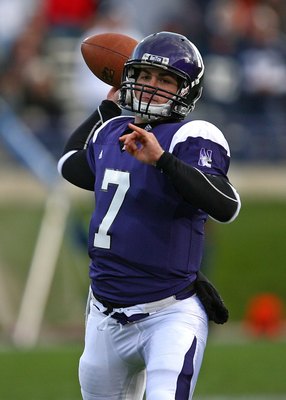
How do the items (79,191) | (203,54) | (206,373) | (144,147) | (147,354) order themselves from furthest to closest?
(203,54)
(79,191)
(206,373)
(147,354)
(144,147)

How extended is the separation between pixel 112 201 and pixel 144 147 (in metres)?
0.39

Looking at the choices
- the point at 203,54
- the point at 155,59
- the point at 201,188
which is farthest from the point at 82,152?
the point at 203,54

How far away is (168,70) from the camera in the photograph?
4551mm

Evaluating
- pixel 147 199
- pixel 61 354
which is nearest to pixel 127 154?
pixel 147 199

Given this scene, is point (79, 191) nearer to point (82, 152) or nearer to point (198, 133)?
point (82, 152)

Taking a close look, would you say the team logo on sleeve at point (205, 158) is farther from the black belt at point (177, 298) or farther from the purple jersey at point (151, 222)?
the black belt at point (177, 298)

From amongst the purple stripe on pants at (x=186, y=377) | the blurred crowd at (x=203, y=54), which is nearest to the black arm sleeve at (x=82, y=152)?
the purple stripe on pants at (x=186, y=377)

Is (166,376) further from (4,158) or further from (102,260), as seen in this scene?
(4,158)

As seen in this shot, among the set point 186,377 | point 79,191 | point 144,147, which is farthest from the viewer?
point 79,191

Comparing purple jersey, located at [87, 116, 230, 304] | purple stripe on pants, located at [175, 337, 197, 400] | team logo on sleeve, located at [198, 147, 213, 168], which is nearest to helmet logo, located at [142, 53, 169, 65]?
purple jersey, located at [87, 116, 230, 304]

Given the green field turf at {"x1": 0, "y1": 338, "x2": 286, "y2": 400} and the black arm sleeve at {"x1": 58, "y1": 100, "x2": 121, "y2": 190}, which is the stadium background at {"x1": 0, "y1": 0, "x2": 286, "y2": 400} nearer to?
the green field turf at {"x1": 0, "y1": 338, "x2": 286, "y2": 400}

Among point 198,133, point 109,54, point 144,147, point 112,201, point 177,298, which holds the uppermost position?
point 109,54

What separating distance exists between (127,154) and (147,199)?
0.70 ft

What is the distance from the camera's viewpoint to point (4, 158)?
527 inches
